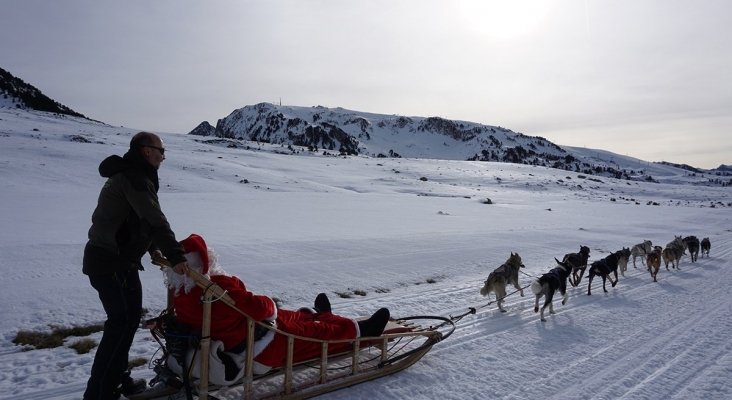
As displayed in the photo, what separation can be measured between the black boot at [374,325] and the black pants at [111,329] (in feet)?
8.01

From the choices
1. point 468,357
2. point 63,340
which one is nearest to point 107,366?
point 63,340

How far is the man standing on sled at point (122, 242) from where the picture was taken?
371 centimetres

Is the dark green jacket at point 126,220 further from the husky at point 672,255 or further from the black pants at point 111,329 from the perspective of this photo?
the husky at point 672,255

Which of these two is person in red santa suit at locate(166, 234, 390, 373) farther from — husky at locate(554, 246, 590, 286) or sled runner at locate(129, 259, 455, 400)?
husky at locate(554, 246, 590, 286)

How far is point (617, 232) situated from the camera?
24062 millimetres

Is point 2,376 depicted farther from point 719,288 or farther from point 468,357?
point 719,288

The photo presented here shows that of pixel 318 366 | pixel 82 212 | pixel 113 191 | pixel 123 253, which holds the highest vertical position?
pixel 113 191

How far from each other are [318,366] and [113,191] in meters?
2.65

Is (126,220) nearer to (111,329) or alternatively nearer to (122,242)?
(122,242)

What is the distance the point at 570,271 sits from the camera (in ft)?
31.0

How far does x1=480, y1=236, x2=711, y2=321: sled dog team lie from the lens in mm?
8203

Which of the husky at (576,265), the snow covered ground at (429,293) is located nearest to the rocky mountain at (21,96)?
the snow covered ground at (429,293)

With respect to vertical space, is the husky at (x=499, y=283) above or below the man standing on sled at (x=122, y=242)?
below

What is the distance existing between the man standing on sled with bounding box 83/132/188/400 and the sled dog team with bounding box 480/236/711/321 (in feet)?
20.2
